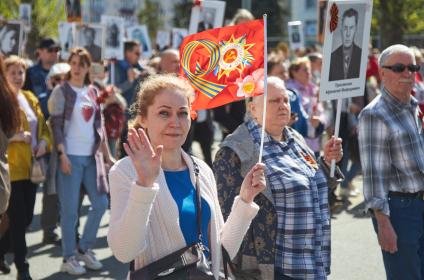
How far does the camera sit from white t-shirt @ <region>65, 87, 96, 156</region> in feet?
21.2

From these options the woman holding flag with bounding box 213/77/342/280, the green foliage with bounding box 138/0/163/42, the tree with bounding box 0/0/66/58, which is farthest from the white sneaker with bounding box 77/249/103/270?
the green foliage with bounding box 138/0/163/42

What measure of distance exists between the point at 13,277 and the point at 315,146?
360 centimetres

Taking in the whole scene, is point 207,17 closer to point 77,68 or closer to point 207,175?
point 77,68

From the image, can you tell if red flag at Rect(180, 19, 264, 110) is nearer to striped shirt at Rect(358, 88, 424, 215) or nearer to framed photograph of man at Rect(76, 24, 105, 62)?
striped shirt at Rect(358, 88, 424, 215)

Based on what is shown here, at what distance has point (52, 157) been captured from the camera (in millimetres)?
6461

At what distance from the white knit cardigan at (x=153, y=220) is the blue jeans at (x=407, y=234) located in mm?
1496

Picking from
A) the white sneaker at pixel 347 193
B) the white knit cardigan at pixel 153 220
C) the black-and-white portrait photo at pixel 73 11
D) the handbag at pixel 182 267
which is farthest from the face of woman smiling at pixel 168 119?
the black-and-white portrait photo at pixel 73 11

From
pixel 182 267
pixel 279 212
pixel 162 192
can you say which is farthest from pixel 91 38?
pixel 182 267

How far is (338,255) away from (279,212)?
3.13 metres

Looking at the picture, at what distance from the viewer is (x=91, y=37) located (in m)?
9.58

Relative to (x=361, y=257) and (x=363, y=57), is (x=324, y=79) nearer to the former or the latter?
(x=363, y=57)

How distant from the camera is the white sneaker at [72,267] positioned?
6.35 m

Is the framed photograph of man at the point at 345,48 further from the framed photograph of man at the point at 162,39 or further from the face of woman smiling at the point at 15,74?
the framed photograph of man at the point at 162,39

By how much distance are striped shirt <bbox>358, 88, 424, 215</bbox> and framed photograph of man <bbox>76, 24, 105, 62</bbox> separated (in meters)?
5.66
